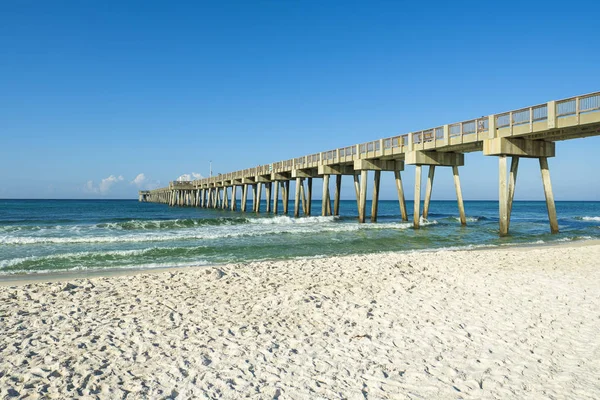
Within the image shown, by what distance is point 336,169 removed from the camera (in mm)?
33250

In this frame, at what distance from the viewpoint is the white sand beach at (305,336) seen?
4.30 meters

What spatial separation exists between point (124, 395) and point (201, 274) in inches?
222

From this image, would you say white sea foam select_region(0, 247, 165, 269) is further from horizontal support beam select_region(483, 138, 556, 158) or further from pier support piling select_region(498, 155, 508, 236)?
pier support piling select_region(498, 155, 508, 236)

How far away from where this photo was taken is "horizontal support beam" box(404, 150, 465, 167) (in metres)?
23.7

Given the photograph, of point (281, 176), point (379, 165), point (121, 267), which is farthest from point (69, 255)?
point (281, 176)

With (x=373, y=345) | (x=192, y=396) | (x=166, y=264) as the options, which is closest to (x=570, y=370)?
(x=373, y=345)

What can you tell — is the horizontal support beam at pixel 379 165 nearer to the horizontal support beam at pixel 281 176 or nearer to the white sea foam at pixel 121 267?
the horizontal support beam at pixel 281 176

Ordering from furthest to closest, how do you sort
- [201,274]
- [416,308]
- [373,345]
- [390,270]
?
1. [390,270]
2. [201,274]
3. [416,308]
4. [373,345]

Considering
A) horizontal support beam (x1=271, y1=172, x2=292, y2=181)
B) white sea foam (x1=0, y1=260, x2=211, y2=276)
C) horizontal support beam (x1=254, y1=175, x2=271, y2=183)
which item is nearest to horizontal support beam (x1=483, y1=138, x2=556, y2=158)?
white sea foam (x1=0, y1=260, x2=211, y2=276)

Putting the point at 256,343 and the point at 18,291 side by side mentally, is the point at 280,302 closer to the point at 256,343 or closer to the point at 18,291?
the point at 256,343

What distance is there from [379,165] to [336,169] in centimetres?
521

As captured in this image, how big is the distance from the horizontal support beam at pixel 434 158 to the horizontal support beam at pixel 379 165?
434 centimetres

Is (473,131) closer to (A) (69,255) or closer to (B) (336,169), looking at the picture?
(B) (336,169)

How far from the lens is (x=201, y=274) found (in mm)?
9680
